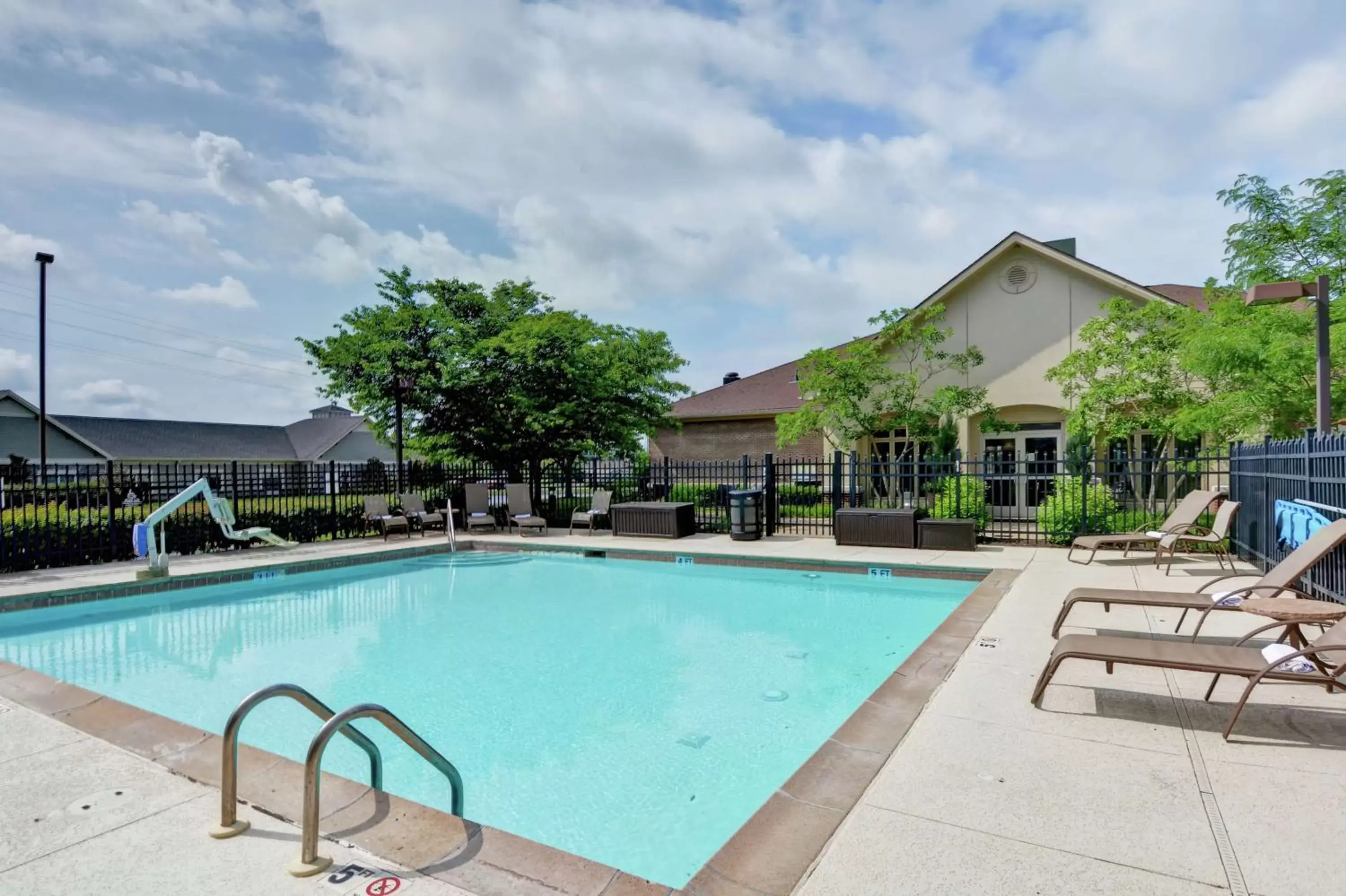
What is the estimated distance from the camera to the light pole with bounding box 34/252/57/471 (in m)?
17.2

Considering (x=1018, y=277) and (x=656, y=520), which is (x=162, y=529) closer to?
(x=656, y=520)

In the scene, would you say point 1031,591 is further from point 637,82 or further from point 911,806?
point 637,82

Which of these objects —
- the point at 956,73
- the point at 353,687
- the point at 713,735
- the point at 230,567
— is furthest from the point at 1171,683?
the point at 230,567

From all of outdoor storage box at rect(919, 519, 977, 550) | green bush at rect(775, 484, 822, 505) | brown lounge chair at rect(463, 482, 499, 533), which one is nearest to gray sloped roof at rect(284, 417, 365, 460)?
brown lounge chair at rect(463, 482, 499, 533)

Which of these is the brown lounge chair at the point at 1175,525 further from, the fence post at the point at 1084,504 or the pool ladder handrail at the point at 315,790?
the pool ladder handrail at the point at 315,790

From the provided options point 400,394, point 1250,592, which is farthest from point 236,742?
point 400,394

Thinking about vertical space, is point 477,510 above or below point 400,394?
below

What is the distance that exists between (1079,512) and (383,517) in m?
12.9

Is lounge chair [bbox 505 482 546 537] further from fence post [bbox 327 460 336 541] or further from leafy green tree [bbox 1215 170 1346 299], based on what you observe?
leafy green tree [bbox 1215 170 1346 299]

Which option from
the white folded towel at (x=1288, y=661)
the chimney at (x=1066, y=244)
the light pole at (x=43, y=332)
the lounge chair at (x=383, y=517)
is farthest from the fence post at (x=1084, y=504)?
the light pole at (x=43, y=332)

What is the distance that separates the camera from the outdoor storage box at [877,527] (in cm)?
1125

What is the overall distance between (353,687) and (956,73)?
33.6 feet

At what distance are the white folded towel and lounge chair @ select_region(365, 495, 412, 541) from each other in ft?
43.8

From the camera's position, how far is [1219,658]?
344 centimetres
